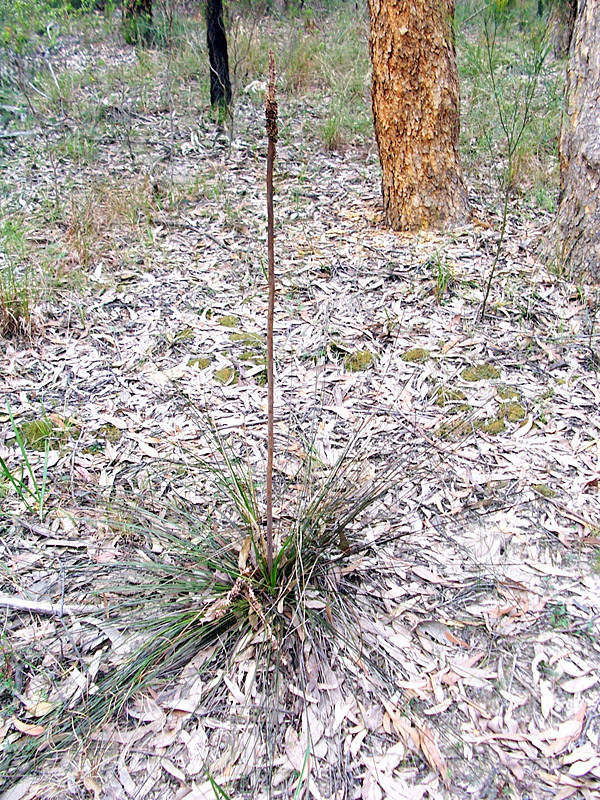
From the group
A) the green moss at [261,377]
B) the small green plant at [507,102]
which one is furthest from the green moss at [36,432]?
the small green plant at [507,102]

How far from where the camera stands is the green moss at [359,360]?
3.23 meters

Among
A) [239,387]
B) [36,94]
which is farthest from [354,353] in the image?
[36,94]

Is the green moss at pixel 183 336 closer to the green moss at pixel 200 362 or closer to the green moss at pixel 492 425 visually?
the green moss at pixel 200 362

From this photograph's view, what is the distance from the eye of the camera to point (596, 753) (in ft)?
5.90

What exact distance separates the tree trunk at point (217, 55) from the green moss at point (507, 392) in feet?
14.1

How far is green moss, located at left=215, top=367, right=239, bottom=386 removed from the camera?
3.21m

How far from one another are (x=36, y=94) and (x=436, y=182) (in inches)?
185

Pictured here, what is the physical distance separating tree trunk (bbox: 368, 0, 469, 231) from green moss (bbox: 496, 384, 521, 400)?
5.17 feet

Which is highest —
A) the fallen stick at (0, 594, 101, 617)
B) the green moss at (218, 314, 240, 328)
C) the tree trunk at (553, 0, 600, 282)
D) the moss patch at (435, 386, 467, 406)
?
the tree trunk at (553, 0, 600, 282)

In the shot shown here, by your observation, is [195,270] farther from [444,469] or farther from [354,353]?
[444,469]

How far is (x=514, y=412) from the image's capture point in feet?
9.59

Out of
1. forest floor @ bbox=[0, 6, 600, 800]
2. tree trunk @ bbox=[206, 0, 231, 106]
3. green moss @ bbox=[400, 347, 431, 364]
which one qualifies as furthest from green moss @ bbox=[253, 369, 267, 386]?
tree trunk @ bbox=[206, 0, 231, 106]

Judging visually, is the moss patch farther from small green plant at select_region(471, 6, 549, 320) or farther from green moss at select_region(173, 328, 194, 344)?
green moss at select_region(173, 328, 194, 344)

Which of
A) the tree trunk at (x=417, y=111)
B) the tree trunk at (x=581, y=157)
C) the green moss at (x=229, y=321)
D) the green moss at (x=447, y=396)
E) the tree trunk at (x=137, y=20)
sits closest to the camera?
the green moss at (x=447, y=396)
